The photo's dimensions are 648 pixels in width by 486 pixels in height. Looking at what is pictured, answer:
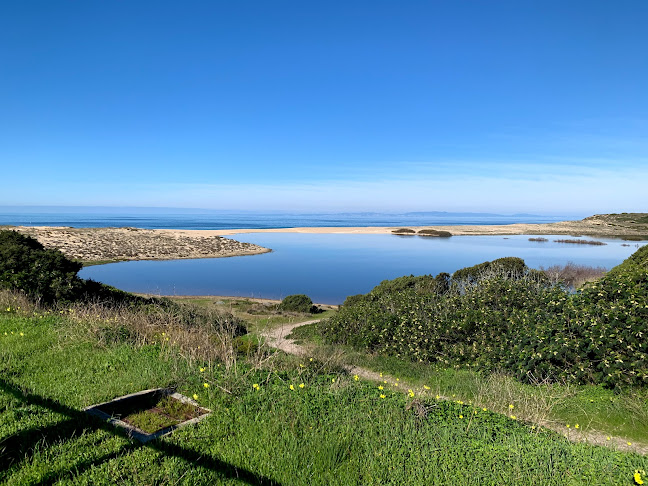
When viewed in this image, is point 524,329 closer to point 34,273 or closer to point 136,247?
point 34,273

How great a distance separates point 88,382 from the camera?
5.29 metres

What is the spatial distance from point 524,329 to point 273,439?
6.48 metres

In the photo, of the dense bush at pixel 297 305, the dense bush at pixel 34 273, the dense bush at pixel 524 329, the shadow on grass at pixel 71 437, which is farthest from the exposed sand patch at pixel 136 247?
the shadow on grass at pixel 71 437

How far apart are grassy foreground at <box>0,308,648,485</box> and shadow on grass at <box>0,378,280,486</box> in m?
0.01

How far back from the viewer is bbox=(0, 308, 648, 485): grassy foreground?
3447 mm

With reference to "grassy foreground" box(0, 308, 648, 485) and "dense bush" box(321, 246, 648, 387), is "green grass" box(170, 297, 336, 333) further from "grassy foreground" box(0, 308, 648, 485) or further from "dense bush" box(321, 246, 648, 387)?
"grassy foreground" box(0, 308, 648, 485)

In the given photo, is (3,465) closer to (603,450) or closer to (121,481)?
(121,481)

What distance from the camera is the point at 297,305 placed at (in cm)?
1870

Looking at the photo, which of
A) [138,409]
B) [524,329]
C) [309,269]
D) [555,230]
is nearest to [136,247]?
[309,269]

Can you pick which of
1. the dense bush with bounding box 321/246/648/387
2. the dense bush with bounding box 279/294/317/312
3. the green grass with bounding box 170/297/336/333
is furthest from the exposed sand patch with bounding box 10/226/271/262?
the dense bush with bounding box 321/246/648/387

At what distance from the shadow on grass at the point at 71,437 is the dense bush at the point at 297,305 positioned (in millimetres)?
14234

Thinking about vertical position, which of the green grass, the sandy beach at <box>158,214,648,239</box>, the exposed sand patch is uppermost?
the sandy beach at <box>158,214,648,239</box>

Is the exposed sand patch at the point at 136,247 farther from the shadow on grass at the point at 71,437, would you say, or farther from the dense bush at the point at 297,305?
the shadow on grass at the point at 71,437

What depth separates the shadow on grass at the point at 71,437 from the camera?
11.2 feet
